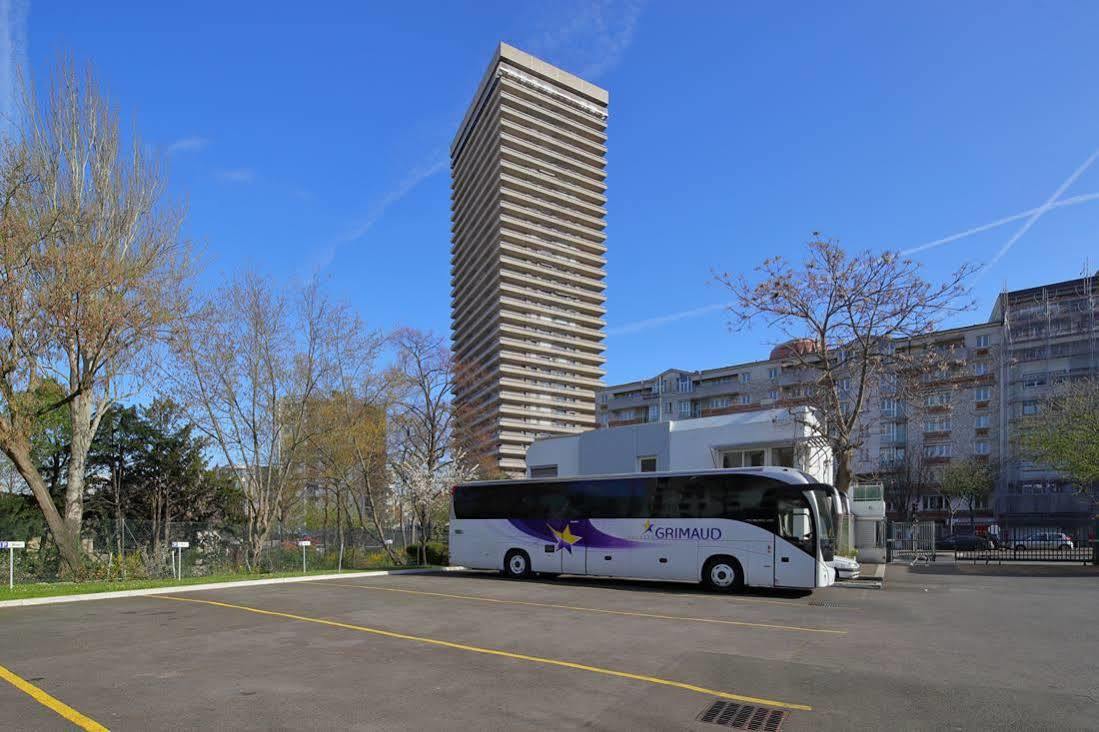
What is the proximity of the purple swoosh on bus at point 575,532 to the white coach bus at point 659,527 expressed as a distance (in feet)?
A: 0.10

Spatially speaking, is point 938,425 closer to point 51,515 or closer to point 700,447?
point 700,447

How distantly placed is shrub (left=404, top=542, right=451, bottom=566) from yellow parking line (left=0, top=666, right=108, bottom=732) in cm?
2776

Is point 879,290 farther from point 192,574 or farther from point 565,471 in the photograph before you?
point 192,574

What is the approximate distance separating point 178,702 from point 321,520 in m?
65.2

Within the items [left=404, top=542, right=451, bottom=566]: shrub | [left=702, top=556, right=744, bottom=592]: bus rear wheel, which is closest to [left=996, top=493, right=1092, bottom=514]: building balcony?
[left=404, top=542, right=451, bottom=566]: shrub

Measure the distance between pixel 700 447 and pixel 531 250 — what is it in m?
78.8

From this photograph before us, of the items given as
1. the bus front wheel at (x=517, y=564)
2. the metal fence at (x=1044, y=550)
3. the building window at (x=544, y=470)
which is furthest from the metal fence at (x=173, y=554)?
the metal fence at (x=1044, y=550)

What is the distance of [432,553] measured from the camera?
118ft

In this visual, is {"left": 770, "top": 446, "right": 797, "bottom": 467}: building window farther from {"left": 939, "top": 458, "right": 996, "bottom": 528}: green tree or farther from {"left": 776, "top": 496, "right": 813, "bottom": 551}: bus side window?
{"left": 939, "top": 458, "right": 996, "bottom": 528}: green tree

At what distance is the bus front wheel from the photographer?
23125 millimetres

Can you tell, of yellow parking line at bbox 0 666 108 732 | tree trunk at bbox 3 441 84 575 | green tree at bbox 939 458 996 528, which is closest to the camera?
yellow parking line at bbox 0 666 108 732

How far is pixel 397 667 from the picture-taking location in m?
8.59

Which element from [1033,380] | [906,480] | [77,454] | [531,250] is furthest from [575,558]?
[531,250]

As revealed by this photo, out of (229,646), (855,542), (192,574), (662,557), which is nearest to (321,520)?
(192,574)
